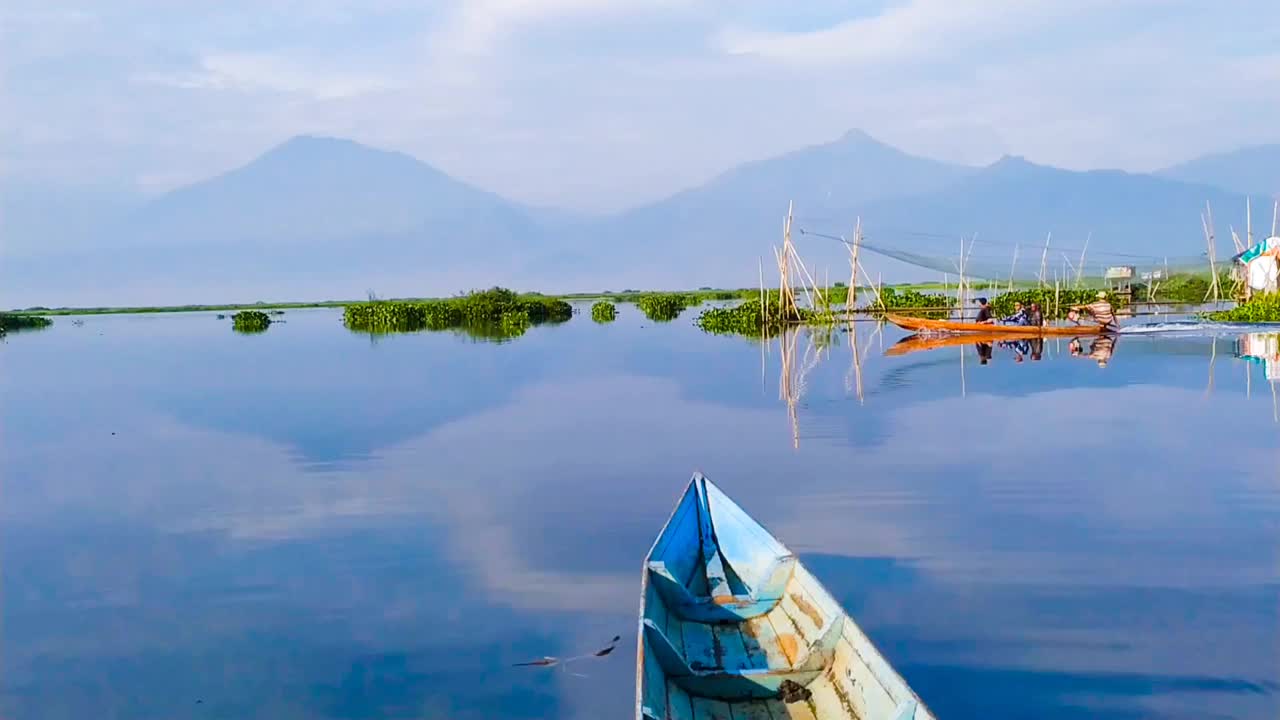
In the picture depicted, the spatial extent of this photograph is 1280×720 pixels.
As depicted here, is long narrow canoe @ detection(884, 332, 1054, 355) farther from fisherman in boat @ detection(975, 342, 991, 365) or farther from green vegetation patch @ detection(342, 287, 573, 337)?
green vegetation patch @ detection(342, 287, 573, 337)

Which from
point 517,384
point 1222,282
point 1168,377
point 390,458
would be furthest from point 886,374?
point 1222,282

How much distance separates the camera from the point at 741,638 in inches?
241

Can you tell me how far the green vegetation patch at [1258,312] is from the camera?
29.9 metres

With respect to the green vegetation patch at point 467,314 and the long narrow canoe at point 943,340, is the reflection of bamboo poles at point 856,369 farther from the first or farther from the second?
the green vegetation patch at point 467,314

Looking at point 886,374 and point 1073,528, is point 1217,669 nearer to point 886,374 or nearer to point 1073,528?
point 1073,528

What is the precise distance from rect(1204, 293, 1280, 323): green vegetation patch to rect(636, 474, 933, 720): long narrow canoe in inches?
1125

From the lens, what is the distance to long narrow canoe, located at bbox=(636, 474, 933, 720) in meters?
4.77

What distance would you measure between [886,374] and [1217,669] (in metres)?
15.7

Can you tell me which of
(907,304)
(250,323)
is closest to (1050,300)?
(907,304)

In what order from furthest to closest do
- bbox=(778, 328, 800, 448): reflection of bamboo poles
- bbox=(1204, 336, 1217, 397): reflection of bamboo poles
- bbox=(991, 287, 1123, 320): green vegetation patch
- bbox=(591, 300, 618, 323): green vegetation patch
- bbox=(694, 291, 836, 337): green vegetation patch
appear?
bbox=(591, 300, 618, 323): green vegetation patch < bbox=(991, 287, 1123, 320): green vegetation patch < bbox=(694, 291, 836, 337): green vegetation patch < bbox=(1204, 336, 1217, 397): reflection of bamboo poles < bbox=(778, 328, 800, 448): reflection of bamboo poles

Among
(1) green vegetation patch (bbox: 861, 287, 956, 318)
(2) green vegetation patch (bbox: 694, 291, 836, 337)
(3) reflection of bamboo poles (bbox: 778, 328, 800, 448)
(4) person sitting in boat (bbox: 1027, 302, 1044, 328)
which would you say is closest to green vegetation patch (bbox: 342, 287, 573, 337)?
(2) green vegetation patch (bbox: 694, 291, 836, 337)

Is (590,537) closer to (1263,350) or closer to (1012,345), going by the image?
(1263,350)

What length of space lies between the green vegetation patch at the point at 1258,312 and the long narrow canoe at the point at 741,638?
28.6 m

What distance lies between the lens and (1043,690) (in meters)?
5.55
